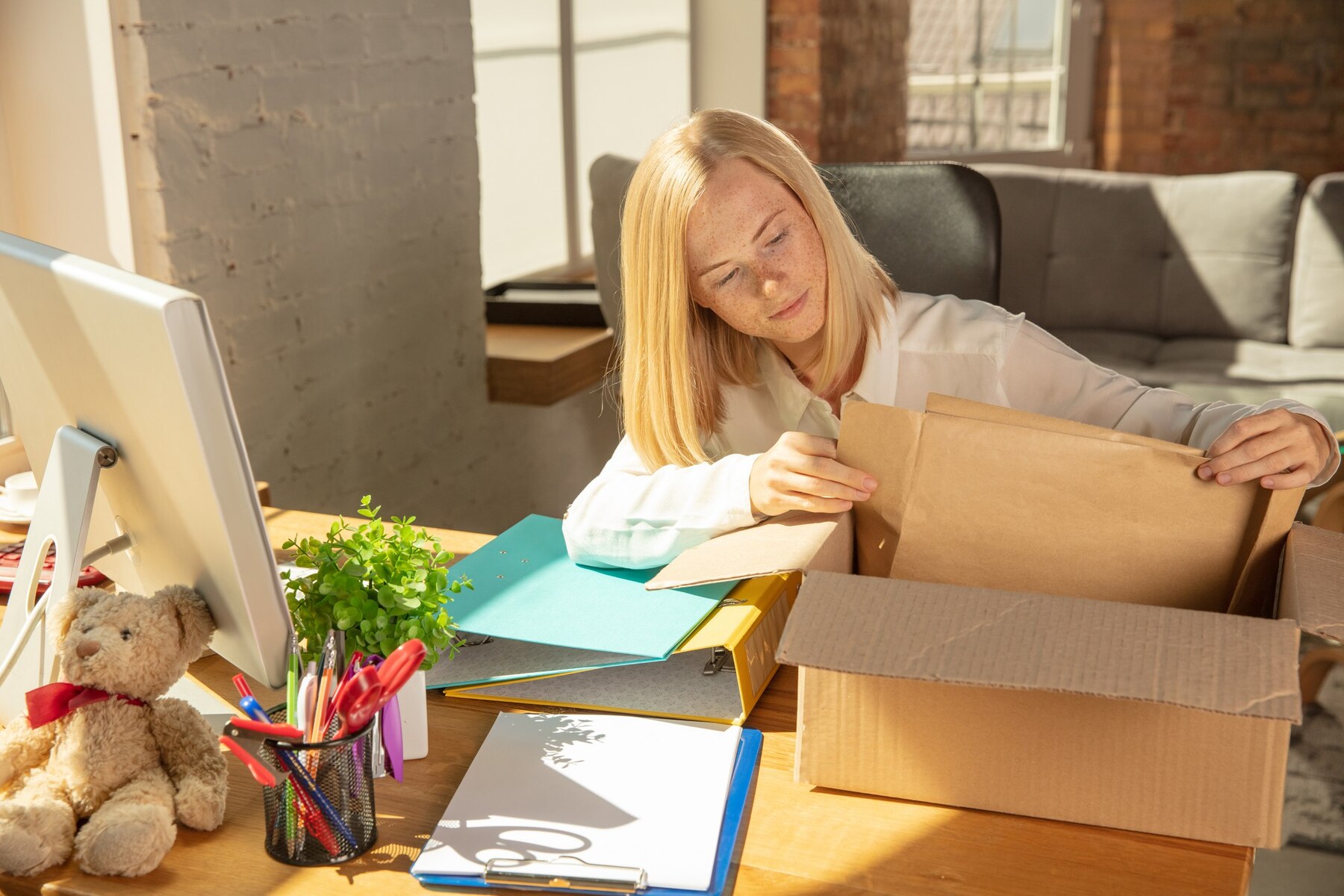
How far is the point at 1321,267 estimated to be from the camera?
3.44m

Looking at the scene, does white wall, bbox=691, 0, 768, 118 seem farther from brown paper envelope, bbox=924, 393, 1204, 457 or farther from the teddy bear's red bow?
the teddy bear's red bow

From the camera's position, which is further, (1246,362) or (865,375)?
(1246,362)

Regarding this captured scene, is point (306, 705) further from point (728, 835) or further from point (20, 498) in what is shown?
point (20, 498)

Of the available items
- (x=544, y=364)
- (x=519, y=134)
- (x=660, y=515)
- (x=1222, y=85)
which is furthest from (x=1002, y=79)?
(x=660, y=515)

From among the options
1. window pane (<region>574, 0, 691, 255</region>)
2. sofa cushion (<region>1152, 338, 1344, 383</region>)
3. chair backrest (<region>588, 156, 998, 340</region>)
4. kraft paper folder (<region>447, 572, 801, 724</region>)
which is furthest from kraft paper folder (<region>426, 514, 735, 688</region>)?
sofa cushion (<region>1152, 338, 1344, 383</region>)

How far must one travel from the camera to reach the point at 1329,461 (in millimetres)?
981

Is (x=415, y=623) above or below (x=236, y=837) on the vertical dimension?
above

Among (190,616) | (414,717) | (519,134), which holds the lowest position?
(414,717)

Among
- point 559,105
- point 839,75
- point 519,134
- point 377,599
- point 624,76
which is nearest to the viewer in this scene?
point 377,599

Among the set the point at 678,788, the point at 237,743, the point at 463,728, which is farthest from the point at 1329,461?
the point at 237,743

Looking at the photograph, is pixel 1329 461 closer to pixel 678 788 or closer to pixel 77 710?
pixel 678 788

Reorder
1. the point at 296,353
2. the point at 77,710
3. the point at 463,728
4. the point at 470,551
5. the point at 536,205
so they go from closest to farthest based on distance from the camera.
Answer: the point at 77,710 < the point at 463,728 < the point at 470,551 < the point at 296,353 < the point at 536,205

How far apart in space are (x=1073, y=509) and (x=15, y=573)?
94cm

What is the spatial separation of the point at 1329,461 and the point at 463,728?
0.72 metres
